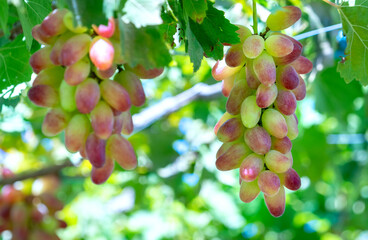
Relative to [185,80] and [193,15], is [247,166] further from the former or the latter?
[185,80]

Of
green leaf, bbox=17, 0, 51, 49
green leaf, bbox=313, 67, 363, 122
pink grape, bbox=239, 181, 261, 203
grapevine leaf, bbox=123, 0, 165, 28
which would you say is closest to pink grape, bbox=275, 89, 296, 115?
pink grape, bbox=239, 181, 261, 203

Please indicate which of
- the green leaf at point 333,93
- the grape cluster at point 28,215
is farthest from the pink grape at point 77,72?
Answer: the green leaf at point 333,93

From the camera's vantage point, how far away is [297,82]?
2.33 ft

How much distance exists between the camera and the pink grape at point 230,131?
2.36ft

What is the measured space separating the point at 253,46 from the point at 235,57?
1.3 inches

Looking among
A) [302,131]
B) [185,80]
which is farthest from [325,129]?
[185,80]

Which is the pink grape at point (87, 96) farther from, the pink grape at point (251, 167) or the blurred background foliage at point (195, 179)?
the blurred background foliage at point (195, 179)

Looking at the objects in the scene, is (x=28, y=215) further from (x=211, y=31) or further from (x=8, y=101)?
(x=211, y=31)

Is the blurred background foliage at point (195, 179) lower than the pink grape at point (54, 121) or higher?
lower

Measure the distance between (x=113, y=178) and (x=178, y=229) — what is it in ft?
1.70

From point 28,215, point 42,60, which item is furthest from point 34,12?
point 28,215

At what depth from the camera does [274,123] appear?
0.70 m

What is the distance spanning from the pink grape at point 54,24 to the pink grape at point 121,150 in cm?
→ 15

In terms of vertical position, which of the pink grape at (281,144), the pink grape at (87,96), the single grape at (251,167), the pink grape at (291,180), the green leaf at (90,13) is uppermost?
the green leaf at (90,13)
